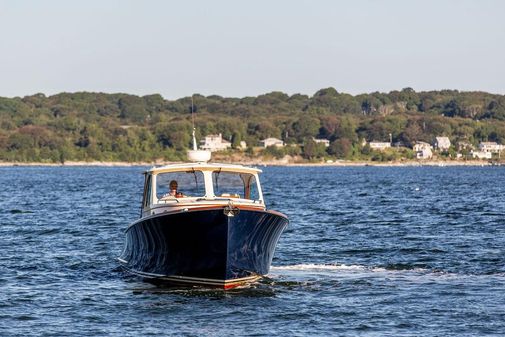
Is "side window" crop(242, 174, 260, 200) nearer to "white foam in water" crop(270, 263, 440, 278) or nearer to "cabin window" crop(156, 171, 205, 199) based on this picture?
"cabin window" crop(156, 171, 205, 199)

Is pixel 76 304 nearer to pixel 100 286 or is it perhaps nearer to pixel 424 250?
pixel 100 286

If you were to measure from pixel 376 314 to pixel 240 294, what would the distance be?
4.22 m

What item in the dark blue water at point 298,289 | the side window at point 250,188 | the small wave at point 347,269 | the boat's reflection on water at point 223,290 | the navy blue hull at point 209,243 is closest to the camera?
the dark blue water at point 298,289

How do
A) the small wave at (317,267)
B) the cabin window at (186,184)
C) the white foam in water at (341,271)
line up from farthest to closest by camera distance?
the small wave at (317,267)
the white foam in water at (341,271)
the cabin window at (186,184)

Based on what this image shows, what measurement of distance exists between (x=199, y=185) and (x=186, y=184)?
43 cm

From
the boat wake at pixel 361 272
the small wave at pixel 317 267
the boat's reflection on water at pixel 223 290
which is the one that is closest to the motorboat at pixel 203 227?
the boat's reflection on water at pixel 223 290

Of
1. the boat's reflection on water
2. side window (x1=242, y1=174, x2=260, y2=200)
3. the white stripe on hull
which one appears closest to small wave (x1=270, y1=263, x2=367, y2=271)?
the boat's reflection on water

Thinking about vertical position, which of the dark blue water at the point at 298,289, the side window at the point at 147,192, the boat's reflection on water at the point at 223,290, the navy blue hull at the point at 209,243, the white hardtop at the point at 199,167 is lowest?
the dark blue water at the point at 298,289

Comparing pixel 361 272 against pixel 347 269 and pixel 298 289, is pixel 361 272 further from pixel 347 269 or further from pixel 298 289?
pixel 298 289

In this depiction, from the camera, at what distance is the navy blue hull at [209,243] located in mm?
28859

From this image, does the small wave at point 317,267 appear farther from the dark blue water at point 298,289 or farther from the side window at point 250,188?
the side window at point 250,188

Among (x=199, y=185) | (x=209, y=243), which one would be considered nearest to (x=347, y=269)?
(x=199, y=185)

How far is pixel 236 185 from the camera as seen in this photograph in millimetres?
32219

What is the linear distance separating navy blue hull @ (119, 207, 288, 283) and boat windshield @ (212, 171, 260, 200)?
4.88ft
